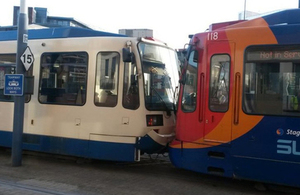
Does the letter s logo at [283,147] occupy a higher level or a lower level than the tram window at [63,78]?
lower

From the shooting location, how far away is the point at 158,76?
7.92m

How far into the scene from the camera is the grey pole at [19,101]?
792 cm

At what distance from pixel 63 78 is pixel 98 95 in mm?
1045

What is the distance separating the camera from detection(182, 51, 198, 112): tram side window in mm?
6723

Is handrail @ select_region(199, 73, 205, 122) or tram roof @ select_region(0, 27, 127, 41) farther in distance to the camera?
tram roof @ select_region(0, 27, 127, 41)

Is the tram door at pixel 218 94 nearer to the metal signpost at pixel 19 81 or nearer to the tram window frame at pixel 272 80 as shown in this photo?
the tram window frame at pixel 272 80

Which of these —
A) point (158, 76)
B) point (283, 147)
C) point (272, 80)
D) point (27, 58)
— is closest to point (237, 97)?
point (272, 80)

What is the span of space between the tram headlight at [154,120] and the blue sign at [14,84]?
9.49 ft

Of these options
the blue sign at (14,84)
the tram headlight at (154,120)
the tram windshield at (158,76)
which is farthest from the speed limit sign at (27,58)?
the tram headlight at (154,120)

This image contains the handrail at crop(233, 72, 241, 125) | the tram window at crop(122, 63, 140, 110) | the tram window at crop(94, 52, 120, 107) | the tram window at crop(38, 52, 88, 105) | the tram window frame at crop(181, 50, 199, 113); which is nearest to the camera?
the handrail at crop(233, 72, 241, 125)

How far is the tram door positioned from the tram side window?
0.27m

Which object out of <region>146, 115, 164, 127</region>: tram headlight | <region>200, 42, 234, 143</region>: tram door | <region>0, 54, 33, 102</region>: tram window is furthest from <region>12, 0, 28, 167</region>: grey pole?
<region>200, 42, 234, 143</region>: tram door

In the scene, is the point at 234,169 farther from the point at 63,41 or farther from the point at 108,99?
the point at 63,41

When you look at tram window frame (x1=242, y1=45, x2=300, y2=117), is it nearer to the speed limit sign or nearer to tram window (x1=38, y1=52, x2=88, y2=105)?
tram window (x1=38, y1=52, x2=88, y2=105)
